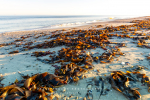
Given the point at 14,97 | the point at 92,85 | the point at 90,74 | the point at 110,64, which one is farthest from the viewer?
the point at 110,64

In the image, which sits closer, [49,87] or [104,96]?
[104,96]

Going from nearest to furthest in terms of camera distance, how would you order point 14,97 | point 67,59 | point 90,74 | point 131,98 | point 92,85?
point 14,97 → point 131,98 → point 92,85 → point 90,74 → point 67,59

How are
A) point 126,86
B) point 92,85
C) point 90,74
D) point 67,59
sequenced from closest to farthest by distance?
point 126,86
point 92,85
point 90,74
point 67,59

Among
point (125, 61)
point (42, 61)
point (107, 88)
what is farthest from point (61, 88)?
point (125, 61)

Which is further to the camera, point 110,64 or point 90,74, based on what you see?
point 110,64

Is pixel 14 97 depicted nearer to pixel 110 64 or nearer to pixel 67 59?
pixel 67 59

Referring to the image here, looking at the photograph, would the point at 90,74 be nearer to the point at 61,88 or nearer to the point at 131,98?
the point at 61,88

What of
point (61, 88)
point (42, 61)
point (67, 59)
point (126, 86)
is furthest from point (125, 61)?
point (42, 61)

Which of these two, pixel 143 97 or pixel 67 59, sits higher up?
pixel 67 59

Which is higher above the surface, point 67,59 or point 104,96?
point 67,59
